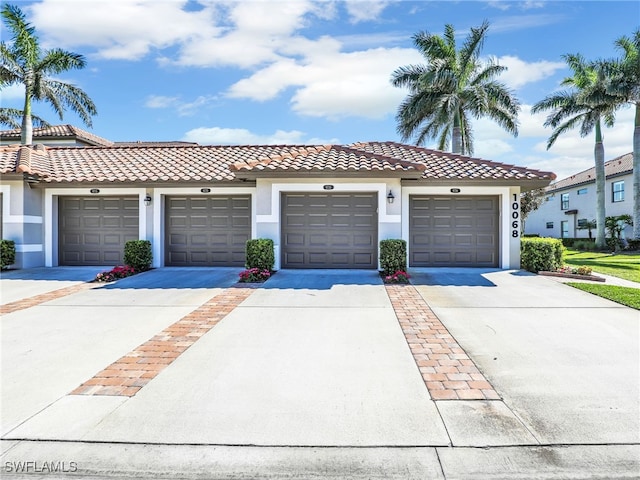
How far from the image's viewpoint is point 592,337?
5680 millimetres

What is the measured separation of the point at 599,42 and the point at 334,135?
15.7 metres

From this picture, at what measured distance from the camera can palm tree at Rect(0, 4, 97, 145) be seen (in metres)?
18.9

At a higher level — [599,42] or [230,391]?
[599,42]

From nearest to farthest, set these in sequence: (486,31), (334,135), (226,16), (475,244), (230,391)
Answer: (230,391) < (226,16) < (475,244) < (334,135) < (486,31)

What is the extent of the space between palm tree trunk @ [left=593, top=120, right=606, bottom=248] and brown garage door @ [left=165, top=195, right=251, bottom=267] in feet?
74.2

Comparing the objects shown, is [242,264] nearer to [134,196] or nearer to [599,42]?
[134,196]

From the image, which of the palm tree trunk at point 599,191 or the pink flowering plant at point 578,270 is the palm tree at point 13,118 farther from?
the palm tree trunk at point 599,191

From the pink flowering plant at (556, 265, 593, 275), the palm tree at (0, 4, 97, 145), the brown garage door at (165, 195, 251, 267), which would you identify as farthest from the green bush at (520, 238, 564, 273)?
the palm tree at (0, 4, 97, 145)

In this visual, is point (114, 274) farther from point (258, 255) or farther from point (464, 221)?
point (464, 221)

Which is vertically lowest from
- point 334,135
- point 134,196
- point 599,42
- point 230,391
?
point 230,391

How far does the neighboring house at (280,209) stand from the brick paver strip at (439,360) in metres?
4.95

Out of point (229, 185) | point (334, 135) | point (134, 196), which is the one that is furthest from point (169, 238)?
point (334, 135)

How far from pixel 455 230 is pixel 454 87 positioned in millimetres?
12287

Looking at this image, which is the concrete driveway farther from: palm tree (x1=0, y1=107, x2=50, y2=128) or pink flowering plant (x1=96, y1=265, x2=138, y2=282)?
palm tree (x1=0, y1=107, x2=50, y2=128)
